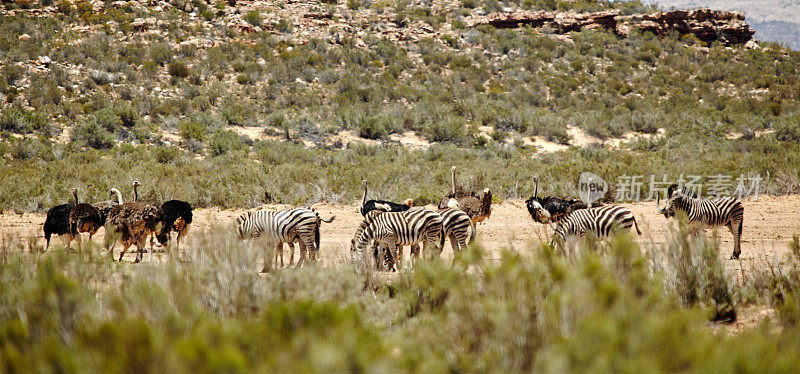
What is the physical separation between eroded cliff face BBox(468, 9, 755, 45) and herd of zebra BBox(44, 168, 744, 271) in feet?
153

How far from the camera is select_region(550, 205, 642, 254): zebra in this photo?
898 cm

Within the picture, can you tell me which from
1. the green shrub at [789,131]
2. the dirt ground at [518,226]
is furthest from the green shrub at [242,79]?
the green shrub at [789,131]

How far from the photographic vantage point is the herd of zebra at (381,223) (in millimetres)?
8969

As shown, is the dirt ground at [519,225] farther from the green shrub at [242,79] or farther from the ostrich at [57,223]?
the green shrub at [242,79]

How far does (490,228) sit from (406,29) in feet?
135

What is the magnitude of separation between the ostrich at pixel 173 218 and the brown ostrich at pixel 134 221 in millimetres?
184

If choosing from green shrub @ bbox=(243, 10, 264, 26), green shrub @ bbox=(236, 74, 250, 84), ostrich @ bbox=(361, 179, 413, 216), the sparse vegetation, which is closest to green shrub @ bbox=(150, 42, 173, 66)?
green shrub @ bbox=(236, 74, 250, 84)

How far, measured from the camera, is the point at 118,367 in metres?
2.57

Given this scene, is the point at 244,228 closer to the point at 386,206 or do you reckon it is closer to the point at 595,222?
the point at 386,206

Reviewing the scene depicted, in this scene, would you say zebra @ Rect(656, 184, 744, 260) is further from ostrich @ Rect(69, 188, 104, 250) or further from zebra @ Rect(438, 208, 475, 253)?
ostrich @ Rect(69, 188, 104, 250)

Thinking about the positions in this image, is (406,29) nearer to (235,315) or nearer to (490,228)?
(490,228)

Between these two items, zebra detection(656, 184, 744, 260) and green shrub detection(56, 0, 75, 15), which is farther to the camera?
green shrub detection(56, 0, 75, 15)

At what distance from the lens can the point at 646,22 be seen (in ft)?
178

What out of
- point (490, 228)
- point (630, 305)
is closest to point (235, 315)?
point (630, 305)
